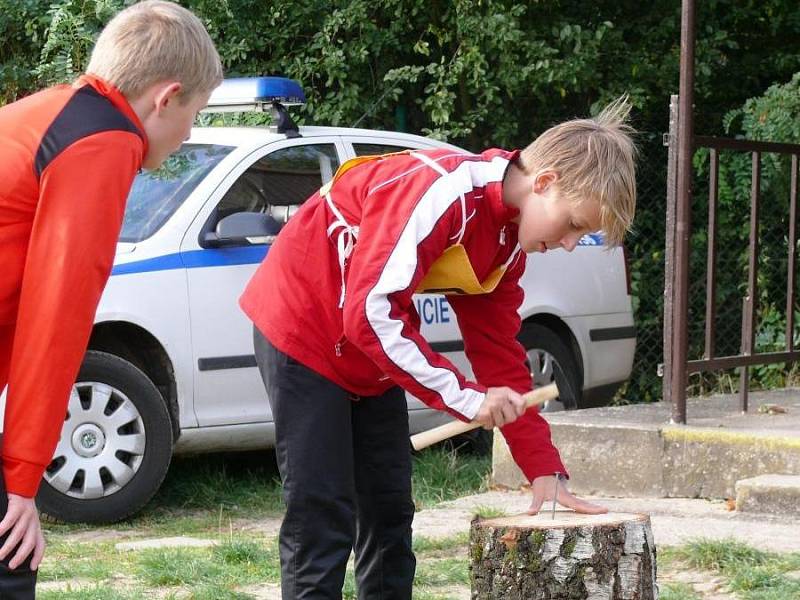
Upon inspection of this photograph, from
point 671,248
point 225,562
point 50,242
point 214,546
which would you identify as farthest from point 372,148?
point 50,242

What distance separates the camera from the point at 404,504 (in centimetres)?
350

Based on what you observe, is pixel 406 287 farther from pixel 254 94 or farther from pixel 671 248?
pixel 254 94

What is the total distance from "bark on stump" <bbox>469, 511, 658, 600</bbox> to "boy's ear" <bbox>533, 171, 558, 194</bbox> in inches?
33.0

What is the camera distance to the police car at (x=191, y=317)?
5762 millimetres

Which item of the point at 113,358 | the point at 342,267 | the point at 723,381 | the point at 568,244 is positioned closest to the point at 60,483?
the point at 113,358

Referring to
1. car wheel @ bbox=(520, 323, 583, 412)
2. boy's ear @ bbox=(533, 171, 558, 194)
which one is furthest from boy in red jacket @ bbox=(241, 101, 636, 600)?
car wheel @ bbox=(520, 323, 583, 412)

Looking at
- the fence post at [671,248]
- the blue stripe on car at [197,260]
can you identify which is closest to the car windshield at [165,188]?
the blue stripe on car at [197,260]

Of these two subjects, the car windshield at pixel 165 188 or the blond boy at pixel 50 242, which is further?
the car windshield at pixel 165 188

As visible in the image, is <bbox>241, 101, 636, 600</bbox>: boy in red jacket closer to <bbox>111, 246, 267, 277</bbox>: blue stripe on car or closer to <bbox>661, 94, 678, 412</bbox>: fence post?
<bbox>111, 246, 267, 277</bbox>: blue stripe on car

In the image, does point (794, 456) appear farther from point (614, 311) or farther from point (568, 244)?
point (568, 244)

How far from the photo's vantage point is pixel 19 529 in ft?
7.39

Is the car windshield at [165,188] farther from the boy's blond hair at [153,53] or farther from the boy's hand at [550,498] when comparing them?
the boy's blond hair at [153,53]

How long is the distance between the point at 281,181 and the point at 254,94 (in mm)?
446

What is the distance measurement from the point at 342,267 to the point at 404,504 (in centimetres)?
67
